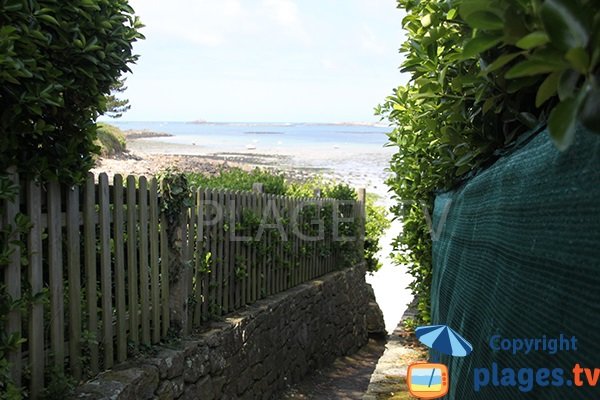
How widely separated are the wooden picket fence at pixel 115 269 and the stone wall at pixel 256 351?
17cm

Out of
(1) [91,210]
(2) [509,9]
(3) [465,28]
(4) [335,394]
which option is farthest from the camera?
(4) [335,394]

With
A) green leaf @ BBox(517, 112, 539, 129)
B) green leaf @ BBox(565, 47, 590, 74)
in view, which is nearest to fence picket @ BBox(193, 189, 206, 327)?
green leaf @ BBox(517, 112, 539, 129)

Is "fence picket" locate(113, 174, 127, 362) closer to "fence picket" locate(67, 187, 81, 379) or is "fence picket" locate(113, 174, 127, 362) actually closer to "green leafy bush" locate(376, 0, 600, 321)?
"fence picket" locate(67, 187, 81, 379)

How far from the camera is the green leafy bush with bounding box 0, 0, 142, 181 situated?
2.59 m

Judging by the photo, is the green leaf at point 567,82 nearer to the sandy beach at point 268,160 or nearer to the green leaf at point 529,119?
the green leaf at point 529,119

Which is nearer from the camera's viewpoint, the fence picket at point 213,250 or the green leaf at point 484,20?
the green leaf at point 484,20

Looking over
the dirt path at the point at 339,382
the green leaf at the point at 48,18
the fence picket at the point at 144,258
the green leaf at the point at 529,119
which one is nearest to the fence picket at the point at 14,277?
the green leaf at the point at 48,18

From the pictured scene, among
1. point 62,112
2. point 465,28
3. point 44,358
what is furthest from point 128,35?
point 465,28

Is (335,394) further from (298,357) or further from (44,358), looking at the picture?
(44,358)

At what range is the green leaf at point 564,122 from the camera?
32.5 inches

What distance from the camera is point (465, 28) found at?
6.29ft

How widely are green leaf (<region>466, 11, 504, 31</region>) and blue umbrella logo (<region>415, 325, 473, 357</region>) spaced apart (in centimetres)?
94

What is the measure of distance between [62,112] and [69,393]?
1558mm

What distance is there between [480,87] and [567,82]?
3.48 feet
